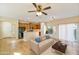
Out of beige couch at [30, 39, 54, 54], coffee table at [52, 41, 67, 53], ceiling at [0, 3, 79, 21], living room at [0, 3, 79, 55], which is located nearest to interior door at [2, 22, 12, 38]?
living room at [0, 3, 79, 55]

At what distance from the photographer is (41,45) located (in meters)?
1.90

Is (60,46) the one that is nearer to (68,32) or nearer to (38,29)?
(68,32)

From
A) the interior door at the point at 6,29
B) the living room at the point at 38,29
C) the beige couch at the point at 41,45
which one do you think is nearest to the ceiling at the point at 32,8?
the living room at the point at 38,29

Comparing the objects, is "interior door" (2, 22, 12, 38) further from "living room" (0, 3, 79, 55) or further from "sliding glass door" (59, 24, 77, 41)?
"sliding glass door" (59, 24, 77, 41)

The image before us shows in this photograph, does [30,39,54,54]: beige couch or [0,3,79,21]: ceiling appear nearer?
[0,3,79,21]: ceiling

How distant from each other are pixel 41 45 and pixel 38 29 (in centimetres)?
29

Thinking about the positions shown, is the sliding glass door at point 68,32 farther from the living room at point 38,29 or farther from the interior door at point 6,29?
the interior door at point 6,29

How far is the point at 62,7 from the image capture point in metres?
1.77

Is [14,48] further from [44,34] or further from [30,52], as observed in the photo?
[44,34]

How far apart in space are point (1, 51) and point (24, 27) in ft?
1.80

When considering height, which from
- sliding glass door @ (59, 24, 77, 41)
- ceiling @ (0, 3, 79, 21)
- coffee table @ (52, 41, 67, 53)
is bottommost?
coffee table @ (52, 41, 67, 53)

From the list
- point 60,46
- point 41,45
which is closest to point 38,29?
point 41,45

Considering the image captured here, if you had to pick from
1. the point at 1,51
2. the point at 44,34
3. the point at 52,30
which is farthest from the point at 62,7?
the point at 1,51

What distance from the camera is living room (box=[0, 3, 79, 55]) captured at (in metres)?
1.76
